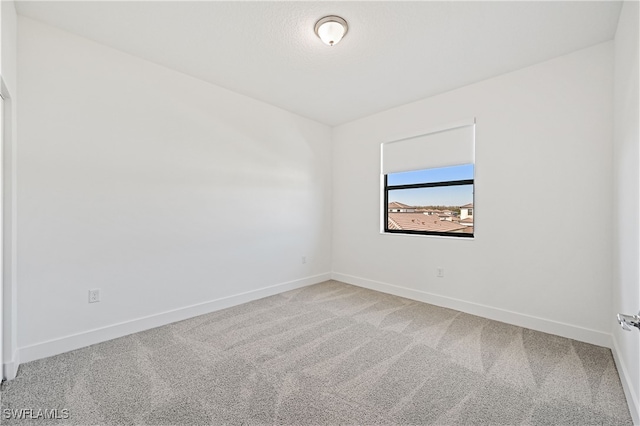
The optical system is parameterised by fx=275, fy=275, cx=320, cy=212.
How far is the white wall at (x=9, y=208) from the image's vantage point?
185 cm

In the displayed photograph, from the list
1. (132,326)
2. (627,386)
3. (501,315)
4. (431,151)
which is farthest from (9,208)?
(501,315)

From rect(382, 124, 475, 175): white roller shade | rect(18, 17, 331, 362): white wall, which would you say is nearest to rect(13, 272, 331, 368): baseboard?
rect(18, 17, 331, 362): white wall

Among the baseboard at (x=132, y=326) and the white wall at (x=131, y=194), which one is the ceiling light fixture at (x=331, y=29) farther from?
the baseboard at (x=132, y=326)

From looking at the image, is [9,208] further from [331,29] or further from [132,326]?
[331,29]

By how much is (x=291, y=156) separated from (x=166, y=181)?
5.78ft

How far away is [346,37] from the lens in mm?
2316

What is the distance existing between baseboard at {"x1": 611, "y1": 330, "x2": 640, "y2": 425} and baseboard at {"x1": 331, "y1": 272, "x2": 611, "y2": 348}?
0.19 m

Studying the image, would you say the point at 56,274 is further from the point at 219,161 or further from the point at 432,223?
the point at 432,223

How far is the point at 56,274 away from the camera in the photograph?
87.1 inches

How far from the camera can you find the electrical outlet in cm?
237

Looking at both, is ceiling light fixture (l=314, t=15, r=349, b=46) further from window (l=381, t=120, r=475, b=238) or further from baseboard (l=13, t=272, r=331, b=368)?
baseboard (l=13, t=272, r=331, b=368)

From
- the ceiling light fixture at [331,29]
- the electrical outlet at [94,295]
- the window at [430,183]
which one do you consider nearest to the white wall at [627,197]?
the window at [430,183]

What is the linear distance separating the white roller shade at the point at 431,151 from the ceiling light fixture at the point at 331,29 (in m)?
1.82

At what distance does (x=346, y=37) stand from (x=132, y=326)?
10.6ft
